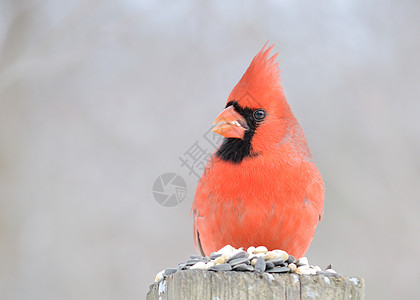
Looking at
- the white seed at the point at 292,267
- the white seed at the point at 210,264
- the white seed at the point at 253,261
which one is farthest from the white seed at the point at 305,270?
the white seed at the point at 210,264

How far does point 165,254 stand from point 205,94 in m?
1.22

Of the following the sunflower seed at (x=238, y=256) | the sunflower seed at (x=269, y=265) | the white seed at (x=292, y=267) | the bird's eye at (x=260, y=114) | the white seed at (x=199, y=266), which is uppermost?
the bird's eye at (x=260, y=114)

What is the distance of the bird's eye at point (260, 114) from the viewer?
1.82 m

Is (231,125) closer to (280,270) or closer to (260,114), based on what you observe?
(260,114)

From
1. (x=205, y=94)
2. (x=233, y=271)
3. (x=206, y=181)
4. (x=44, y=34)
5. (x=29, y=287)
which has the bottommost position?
(x=29, y=287)

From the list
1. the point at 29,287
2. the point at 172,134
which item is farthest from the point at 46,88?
the point at 29,287

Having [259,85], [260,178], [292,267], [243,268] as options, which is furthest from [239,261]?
[259,85]

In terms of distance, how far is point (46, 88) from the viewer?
175 inches

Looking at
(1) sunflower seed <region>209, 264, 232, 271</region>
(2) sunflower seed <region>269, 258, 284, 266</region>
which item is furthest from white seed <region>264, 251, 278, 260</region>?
(1) sunflower seed <region>209, 264, 232, 271</region>

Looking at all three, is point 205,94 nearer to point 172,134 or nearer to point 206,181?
point 172,134

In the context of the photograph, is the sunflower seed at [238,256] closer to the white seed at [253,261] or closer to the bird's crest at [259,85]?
the white seed at [253,261]

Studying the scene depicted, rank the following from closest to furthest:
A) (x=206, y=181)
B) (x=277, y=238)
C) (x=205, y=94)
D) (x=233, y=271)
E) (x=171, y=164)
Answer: (x=233, y=271)
(x=277, y=238)
(x=206, y=181)
(x=171, y=164)
(x=205, y=94)

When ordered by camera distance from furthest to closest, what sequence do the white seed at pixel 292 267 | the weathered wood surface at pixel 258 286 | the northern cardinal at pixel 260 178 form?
the northern cardinal at pixel 260 178, the white seed at pixel 292 267, the weathered wood surface at pixel 258 286

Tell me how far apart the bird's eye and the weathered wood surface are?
596 millimetres
